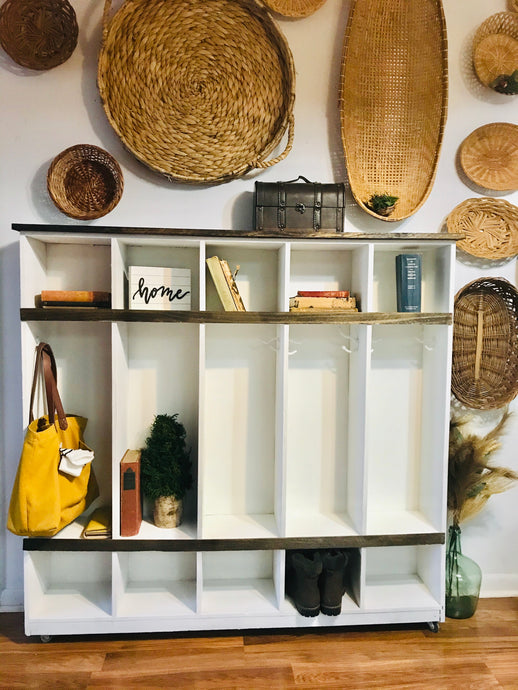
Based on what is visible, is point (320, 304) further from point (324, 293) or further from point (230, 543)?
point (230, 543)

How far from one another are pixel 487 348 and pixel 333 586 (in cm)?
120

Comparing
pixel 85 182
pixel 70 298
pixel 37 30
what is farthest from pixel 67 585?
pixel 37 30

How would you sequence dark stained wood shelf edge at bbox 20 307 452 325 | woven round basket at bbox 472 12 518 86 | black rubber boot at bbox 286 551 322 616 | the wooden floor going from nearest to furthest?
the wooden floor → dark stained wood shelf edge at bbox 20 307 452 325 → black rubber boot at bbox 286 551 322 616 → woven round basket at bbox 472 12 518 86

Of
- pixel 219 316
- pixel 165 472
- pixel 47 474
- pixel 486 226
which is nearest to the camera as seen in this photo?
pixel 47 474

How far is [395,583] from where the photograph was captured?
2.28 metres

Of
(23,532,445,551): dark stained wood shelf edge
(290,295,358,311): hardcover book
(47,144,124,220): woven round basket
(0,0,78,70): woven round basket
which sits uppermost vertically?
(0,0,78,70): woven round basket

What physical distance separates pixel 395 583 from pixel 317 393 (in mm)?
872

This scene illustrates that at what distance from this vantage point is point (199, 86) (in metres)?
2.16

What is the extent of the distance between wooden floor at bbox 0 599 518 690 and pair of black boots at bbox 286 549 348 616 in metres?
0.13

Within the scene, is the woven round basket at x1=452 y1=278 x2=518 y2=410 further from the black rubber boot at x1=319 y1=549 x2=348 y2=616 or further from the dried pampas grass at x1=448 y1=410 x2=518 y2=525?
the black rubber boot at x1=319 y1=549 x2=348 y2=616

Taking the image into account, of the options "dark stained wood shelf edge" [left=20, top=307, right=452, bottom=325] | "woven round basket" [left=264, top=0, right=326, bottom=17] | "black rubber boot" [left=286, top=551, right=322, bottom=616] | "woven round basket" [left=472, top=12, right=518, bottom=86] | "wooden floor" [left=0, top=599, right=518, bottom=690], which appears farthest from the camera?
"woven round basket" [left=472, top=12, right=518, bottom=86]

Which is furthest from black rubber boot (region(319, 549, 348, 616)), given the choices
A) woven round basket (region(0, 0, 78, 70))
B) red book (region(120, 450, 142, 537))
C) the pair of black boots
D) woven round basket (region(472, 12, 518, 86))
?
woven round basket (region(0, 0, 78, 70))

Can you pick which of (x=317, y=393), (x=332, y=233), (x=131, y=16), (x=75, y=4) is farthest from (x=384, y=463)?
(x=75, y=4)

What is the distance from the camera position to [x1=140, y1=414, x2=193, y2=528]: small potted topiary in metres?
2.08
